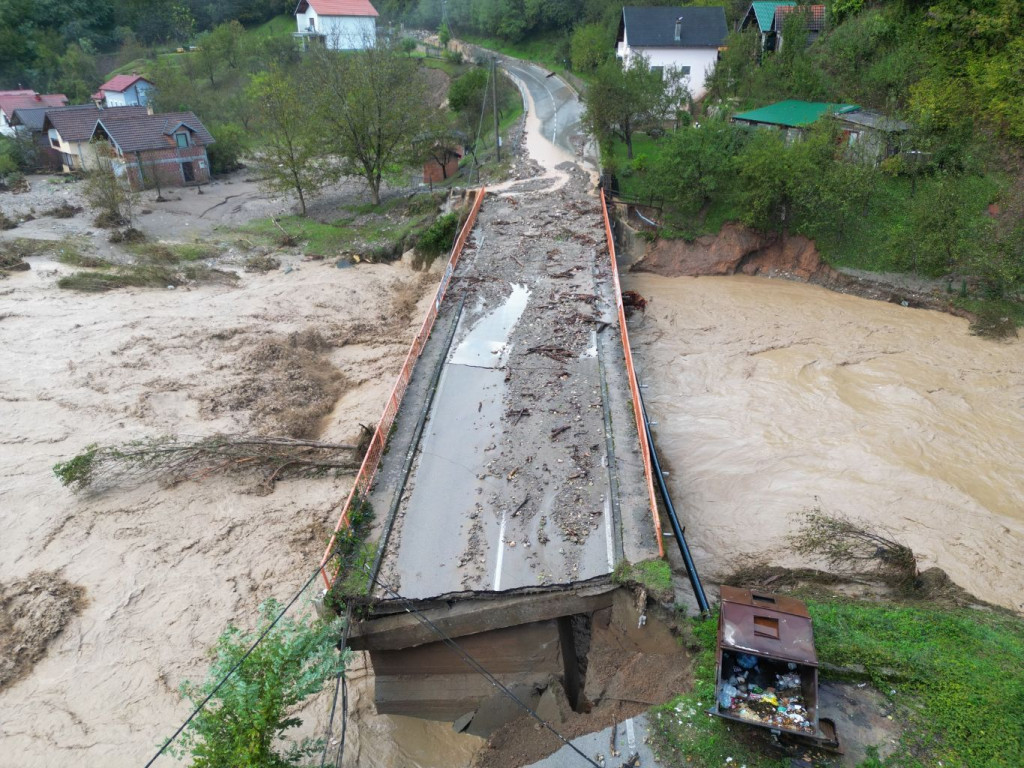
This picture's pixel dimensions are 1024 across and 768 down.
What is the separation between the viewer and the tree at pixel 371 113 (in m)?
32.9

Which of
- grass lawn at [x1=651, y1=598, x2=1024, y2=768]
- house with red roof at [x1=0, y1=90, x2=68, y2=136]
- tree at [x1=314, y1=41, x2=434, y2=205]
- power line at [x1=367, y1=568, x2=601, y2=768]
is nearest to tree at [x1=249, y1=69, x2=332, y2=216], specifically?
tree at [x1=314, y1=41, x2=434, y2=205]

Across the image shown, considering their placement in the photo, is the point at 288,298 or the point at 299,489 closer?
the point at 299,489

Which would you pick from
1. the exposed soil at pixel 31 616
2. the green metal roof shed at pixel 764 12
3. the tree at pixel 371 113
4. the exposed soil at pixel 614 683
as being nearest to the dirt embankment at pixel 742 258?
the tree at pixel 371 113

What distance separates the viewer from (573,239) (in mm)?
25078

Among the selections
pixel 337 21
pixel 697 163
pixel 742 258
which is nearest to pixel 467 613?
pixel 742 258

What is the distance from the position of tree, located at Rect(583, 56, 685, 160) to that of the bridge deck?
37.6 feet

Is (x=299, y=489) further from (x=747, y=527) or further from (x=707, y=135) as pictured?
(x=707, y=135)

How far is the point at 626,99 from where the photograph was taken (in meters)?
29.7

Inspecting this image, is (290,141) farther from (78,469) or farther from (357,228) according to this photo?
(78,469)

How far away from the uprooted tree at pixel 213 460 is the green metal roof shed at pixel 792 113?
24.4m

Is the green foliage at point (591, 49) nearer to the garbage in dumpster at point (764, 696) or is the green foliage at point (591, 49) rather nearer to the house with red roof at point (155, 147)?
the house with red roof at point (155, 147)

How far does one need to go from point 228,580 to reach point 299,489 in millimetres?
2891

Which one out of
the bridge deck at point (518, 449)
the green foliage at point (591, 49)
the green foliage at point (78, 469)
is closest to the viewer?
the bridge deck at point (518, 449)

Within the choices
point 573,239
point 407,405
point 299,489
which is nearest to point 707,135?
point 573,239
